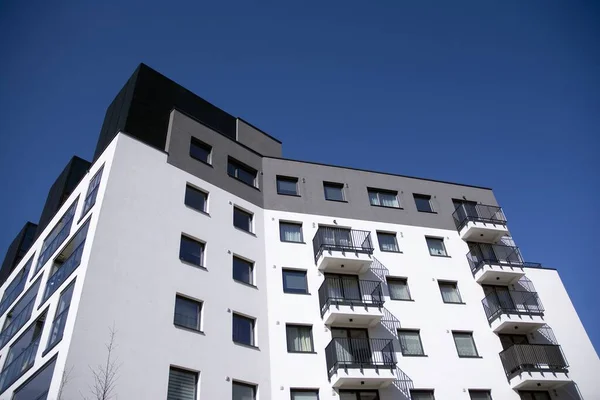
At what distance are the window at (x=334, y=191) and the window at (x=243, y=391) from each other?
13.0 m

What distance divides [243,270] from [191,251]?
3.04 m

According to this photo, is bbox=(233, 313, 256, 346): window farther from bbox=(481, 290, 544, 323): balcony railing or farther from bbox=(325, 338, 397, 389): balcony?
bbox=(481, 290, 544, 323): balcony railing

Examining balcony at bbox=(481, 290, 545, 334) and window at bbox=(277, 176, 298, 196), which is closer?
balcony at bbox=(481, 290, 545, 334)

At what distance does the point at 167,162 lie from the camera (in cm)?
2489

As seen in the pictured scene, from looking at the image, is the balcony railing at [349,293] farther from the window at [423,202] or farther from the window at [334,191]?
the window at [423,202]

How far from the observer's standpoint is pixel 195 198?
25234 mm

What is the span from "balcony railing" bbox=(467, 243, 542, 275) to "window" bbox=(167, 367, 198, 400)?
57.1ft

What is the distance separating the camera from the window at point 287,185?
29844 millimetres

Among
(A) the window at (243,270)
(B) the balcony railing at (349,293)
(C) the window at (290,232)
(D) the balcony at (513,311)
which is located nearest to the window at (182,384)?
(A) the window at (243,270)

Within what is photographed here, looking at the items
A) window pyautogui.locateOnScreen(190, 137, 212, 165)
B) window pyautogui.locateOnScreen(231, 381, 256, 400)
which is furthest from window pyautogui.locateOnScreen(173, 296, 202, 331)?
window pyautogui.locateOnScreen(190, 137, 212, 165)

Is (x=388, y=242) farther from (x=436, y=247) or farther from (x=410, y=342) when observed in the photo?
(x=410, y=342)

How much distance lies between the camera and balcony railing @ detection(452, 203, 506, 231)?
101 feet

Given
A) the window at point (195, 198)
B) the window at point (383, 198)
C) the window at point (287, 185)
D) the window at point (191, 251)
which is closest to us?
the window at point (191, 251)

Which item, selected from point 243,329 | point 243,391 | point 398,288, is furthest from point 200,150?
point 398,288
